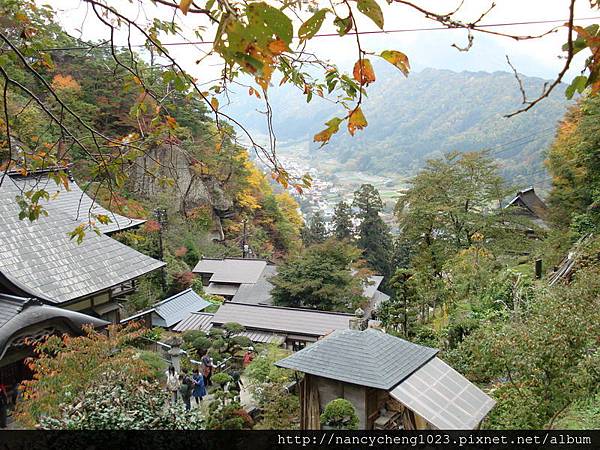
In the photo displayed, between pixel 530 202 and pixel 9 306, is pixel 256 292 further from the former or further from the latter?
pixel 530 202

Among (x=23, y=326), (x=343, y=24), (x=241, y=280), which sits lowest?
(x=241, y=280)

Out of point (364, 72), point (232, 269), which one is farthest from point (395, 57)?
point (232, 269)

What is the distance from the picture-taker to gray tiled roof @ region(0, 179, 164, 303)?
28.6 feet

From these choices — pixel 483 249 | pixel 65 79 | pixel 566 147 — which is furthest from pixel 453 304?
pixel 65 79

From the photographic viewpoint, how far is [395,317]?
12227mm

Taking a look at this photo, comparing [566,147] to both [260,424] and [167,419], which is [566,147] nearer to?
[260,424]

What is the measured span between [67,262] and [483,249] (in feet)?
44.9

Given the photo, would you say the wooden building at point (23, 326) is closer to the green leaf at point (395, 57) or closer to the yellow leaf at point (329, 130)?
the yellow leaf at point (329, 130)

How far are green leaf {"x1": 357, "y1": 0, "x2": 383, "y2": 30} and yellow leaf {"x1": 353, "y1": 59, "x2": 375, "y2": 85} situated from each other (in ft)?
0.80

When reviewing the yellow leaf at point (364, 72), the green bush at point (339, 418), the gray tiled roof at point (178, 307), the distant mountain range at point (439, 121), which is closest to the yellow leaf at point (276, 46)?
the yellow leaf at point (364, 72)

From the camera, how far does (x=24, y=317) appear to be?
7.52 meters

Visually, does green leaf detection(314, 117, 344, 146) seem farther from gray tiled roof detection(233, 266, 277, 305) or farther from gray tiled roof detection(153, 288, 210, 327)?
gray tiled roof detection(233, 266, 277, 305)

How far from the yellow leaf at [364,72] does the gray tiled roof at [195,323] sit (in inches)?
530

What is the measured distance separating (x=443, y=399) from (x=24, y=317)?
21.2 ft
